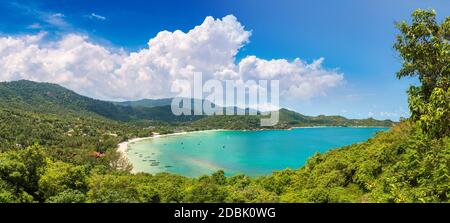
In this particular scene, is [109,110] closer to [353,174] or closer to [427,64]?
[353,174]

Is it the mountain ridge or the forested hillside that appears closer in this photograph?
the forested hillside

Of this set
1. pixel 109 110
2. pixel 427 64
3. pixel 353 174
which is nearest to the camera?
pixel 427 64

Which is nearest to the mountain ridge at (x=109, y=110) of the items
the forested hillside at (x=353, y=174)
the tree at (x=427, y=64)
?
the forested hillside at (x=353, y=174)

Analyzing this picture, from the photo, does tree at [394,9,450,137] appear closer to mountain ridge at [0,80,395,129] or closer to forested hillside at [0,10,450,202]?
forested hillside at [0,10,450,202]

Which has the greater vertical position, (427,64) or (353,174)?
(427,64)

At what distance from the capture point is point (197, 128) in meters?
136

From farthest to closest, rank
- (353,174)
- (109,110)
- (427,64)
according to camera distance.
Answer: (109,110) < (353,174) < (427,64)

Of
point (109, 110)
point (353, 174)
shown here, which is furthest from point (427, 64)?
point (109, 110)

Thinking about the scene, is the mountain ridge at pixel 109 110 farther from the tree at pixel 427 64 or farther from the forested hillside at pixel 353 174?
the tree at pixel 427 64

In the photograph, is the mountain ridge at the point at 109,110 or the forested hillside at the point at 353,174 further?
the mountain ridge at the point at 109,110

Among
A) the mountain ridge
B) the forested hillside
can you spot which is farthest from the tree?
the mountain ridge
